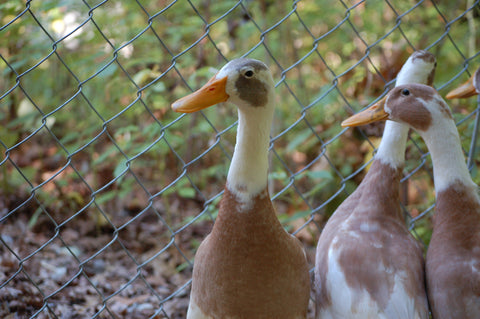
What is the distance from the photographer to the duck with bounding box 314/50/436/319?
6.44ft

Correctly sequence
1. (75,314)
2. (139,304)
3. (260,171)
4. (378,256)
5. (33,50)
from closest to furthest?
(260,171), (378,256), (75,314), (139,304), (33,50)

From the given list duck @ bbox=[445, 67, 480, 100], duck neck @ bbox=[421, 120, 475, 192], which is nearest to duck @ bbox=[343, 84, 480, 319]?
duck neck @ bbox=[421, 120, 475, 192]

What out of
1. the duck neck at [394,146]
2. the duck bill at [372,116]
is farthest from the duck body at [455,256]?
the duck bill at [372,116]

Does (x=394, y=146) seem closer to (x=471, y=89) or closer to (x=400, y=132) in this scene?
(x=400, y=132)

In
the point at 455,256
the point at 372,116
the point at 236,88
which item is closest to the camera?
the point at 236,88

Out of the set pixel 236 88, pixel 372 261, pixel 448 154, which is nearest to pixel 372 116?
pixel 448 154

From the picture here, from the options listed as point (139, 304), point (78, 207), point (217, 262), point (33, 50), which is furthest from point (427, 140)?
point (78, 207)

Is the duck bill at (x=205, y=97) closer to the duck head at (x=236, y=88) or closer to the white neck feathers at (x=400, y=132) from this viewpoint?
the duck head at (x=236, y=88)

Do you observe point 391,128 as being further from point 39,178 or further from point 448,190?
point 39,178

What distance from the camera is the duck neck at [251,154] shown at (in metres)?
1.76

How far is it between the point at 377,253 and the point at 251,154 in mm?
653

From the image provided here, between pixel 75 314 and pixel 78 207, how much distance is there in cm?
121

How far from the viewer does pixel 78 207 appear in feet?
11.7

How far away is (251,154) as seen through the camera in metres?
1.77
